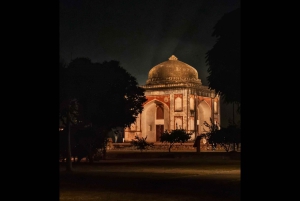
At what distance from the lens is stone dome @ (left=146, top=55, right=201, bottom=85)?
50625mm

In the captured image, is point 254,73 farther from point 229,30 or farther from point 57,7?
point 229,30

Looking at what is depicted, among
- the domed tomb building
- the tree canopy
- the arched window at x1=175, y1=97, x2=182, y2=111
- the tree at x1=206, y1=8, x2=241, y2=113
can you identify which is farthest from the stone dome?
the tree at x1=206, y1=8, x2=241, y2=113

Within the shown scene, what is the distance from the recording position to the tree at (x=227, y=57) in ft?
65.5

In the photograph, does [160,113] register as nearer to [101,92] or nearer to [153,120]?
[153,120]

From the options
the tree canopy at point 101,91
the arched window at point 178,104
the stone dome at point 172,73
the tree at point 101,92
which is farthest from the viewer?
the stone dome at point 172,73

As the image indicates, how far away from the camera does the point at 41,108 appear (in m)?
2.58

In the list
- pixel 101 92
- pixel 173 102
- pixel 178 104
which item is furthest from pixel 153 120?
pixel 101 92

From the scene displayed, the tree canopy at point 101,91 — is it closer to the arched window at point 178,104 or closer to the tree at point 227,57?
the tree at point 227,57

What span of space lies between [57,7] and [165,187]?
9.26m

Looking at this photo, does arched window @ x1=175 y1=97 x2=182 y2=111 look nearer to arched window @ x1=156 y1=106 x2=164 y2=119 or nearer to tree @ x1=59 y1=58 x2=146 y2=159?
arched window @ x1=156 y1=106 x2=164 y2=119

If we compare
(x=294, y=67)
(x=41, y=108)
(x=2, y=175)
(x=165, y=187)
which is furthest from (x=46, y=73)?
(x=165, y=187)

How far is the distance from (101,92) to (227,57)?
926 centimetres

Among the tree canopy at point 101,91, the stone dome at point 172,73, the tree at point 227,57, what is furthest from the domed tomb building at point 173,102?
the tree at point 227,57

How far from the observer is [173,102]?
1953 inches
